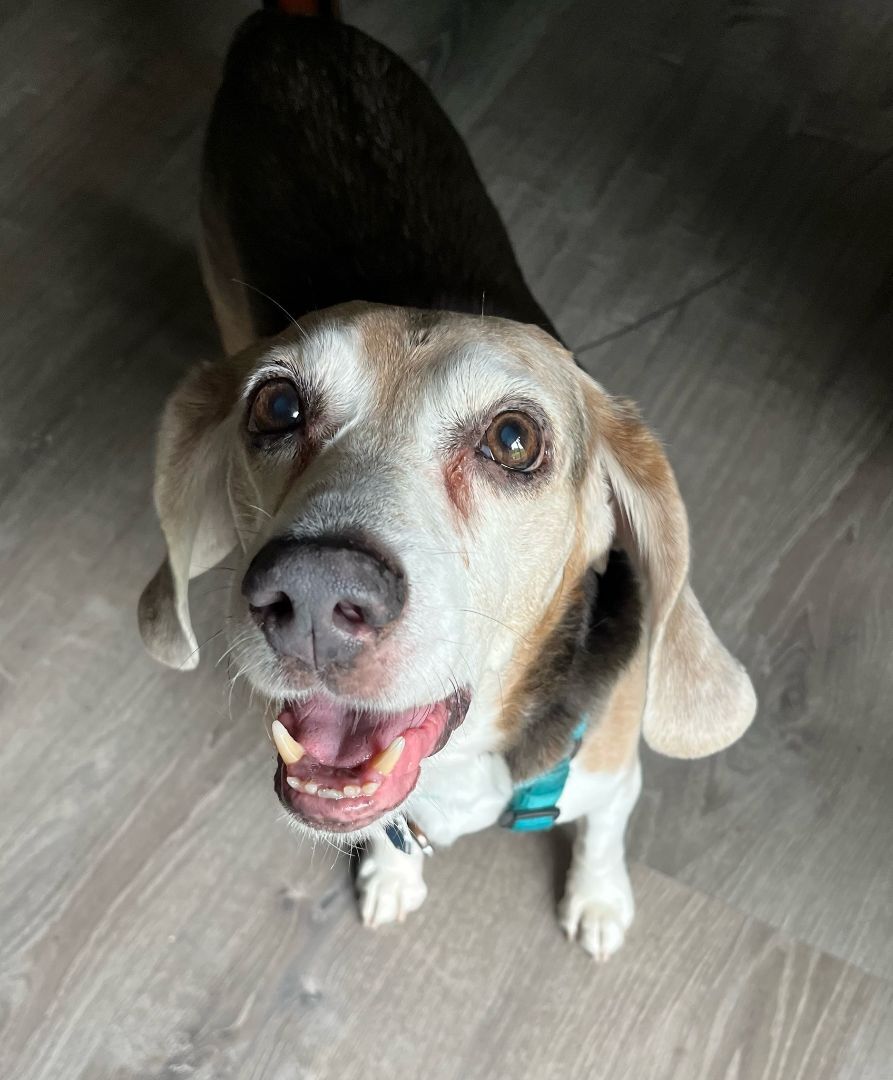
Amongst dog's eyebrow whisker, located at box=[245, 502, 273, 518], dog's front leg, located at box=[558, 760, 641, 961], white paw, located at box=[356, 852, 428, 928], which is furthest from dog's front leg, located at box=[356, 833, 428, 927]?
dog's eyebrow whisker, located at box=[245, 502, 273, 518]

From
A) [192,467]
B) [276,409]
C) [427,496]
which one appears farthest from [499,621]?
[192,467]

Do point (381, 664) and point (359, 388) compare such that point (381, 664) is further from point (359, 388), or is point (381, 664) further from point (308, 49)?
point (308, 49)

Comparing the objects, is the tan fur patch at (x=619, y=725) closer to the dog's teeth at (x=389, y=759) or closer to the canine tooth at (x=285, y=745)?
the dog's teeth at (x=389, y=759)

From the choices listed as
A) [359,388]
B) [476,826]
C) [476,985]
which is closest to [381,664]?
[359,388]

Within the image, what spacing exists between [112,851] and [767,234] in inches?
97.2

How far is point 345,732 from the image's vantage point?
158 cm

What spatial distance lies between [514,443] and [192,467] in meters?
0.65

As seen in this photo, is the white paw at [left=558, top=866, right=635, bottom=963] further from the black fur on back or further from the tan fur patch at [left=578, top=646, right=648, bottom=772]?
the black fur on back

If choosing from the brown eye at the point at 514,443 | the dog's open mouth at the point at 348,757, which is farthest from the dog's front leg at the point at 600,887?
the brown eye at the point at 514,443

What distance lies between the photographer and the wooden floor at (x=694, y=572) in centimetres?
229

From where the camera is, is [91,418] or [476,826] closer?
[476,826]

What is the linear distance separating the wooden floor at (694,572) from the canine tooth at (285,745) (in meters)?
0.99

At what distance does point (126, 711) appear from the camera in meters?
2.62

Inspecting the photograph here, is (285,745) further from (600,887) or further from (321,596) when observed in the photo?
(600,887)
